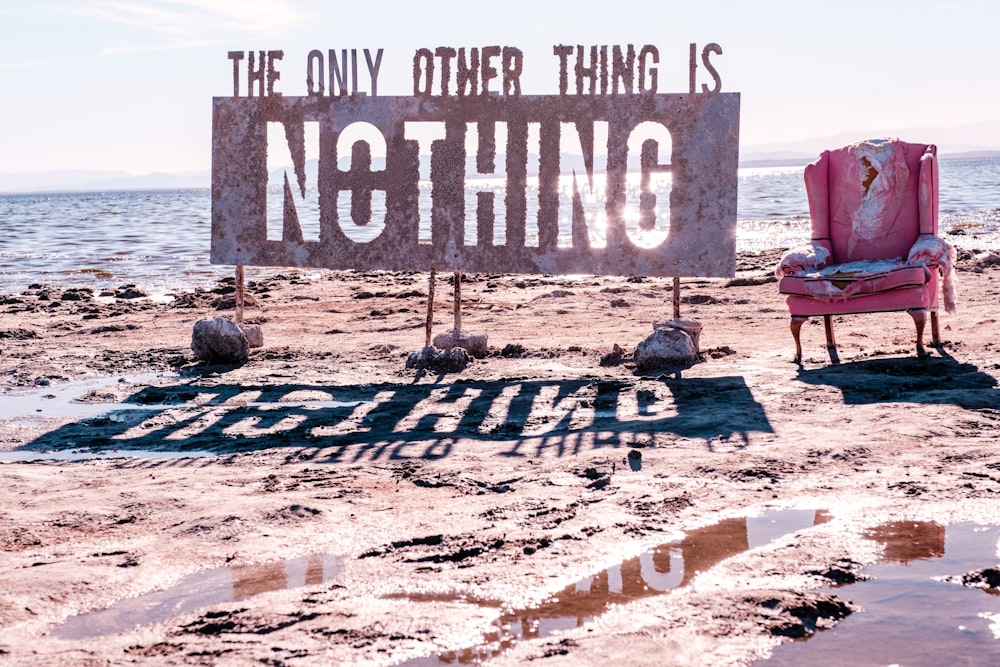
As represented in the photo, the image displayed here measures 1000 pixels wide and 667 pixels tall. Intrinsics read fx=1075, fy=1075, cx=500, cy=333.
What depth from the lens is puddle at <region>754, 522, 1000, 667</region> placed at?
3.13m

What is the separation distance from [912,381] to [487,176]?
3633 millimetres

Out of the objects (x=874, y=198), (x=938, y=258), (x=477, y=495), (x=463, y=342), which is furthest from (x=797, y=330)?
(x=477, y=495)

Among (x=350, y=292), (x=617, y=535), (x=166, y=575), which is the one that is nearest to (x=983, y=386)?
(x=617, y=535)

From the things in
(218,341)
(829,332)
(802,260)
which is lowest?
(218,341)

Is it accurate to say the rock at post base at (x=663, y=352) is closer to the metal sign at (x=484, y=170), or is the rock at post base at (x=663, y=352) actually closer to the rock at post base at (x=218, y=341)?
the metal sign at (x=484, y=170)

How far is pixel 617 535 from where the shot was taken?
4.24 meters

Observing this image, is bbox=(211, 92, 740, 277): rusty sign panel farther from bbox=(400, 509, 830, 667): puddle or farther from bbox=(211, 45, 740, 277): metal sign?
bbox=(400, 509, 830, 667): puddle

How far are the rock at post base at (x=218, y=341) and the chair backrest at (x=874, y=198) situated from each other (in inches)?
188

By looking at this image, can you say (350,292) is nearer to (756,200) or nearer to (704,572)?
(704,572)

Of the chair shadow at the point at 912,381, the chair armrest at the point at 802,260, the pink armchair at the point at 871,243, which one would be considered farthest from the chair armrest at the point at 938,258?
the chair armrest at the point at 802,260

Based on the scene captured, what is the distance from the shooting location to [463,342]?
887 cm

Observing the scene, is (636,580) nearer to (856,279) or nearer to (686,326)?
(856,279)

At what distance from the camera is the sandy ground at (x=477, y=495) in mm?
3424

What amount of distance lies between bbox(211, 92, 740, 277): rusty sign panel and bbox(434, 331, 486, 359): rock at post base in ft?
1.82
